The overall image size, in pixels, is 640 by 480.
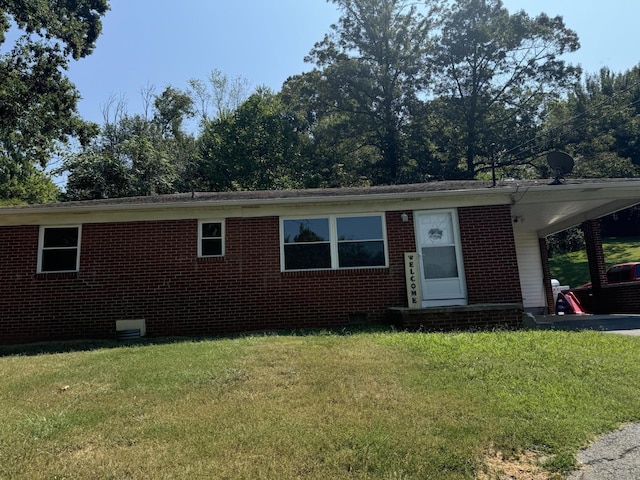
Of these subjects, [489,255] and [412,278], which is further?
[489,255]

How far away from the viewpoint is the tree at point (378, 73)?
30094 millimetres

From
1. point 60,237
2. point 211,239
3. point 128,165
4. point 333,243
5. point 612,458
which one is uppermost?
point 128,165

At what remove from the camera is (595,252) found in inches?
520

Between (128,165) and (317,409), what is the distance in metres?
25.5

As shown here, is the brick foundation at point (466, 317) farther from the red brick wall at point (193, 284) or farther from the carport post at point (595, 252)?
the carport post at point (595, 252)

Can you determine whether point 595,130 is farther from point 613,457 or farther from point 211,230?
point 613,457

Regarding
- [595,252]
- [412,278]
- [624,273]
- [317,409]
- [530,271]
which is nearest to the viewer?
[317,409]

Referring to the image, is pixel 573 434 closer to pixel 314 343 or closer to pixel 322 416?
pixel 322 416

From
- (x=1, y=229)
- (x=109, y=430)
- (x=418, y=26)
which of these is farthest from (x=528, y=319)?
(x=418, y=26)

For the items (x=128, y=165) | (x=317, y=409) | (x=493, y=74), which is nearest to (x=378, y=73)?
(x=493, y=74)

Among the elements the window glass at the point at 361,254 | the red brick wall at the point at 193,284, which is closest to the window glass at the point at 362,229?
the window glass at the point at 361,254

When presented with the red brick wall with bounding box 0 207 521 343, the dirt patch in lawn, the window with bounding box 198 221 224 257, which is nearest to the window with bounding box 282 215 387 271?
the red brick wall with bounding box 0 207 521 343

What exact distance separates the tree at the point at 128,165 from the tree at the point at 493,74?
1761 cm

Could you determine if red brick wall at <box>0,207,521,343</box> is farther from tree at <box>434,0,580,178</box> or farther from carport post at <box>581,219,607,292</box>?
tree at <box>434,0,580,178</box>
